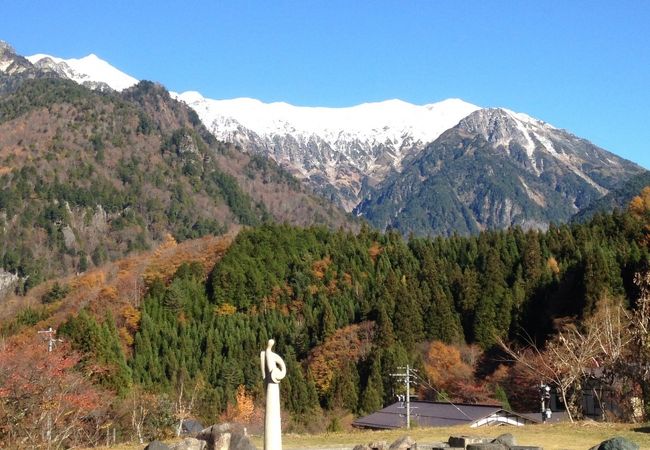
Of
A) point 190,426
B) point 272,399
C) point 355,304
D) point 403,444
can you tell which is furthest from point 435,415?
point 355,304

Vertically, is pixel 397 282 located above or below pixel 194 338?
above

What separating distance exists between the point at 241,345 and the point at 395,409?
30.9 metres

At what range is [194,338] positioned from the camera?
8262cm

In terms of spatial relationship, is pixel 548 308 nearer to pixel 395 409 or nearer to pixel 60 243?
pixel 395 409

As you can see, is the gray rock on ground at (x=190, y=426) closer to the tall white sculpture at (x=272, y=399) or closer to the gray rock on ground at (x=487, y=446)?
the gray rock on ground at (x=487, y=446)

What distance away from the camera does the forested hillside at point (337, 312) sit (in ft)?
218

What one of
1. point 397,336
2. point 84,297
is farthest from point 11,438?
point 84,297

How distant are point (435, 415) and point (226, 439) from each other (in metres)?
25.7

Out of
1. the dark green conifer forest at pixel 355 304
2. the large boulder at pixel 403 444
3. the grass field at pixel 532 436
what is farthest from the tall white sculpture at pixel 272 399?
the dark green conifer forest at pixel 355 304

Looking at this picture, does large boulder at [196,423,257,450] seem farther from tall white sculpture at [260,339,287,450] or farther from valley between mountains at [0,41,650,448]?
valley between mountains at [0,41,650,448]

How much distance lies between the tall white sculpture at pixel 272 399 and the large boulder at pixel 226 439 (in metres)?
3.37

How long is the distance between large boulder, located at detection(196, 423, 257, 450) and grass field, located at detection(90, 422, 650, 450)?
3.09 m

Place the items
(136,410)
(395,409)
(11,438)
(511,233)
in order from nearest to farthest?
(11,438)
(136,410)
(395,409)
(511,233)

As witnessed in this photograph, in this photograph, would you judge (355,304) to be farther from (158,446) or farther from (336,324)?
(158,446)
